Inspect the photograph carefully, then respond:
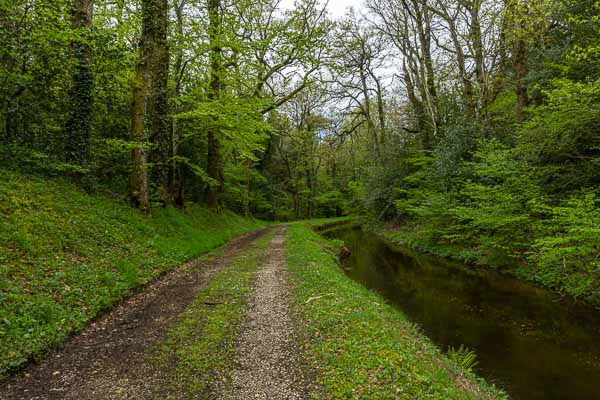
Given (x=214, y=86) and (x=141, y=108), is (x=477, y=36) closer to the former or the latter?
(x=214, y=86)

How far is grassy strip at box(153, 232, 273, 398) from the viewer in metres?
4.58

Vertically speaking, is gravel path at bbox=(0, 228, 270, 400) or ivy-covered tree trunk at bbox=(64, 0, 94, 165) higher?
ivy-covered tree trunk at bbox=(64, 0, 94, 165)

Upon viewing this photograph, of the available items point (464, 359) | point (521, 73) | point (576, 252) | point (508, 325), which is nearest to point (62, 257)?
point (464, 359)

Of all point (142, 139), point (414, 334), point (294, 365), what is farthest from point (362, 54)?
point (294, 365)

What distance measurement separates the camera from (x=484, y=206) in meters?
13.7

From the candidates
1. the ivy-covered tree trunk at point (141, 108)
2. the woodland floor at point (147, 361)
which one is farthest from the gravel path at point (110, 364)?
the ivy-covered tree trunk at point (141, 108)

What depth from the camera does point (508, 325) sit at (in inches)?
336

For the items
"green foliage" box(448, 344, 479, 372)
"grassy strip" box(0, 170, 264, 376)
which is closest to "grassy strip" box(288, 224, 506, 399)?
"green foliage" box(448, 344, 479, 372)

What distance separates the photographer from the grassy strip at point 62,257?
5164 mm

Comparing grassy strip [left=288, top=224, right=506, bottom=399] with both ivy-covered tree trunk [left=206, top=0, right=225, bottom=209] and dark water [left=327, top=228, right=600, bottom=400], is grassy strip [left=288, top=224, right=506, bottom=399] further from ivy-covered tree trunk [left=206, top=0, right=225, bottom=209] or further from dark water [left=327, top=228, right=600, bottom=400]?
ivy-covered tree trunk [left=206, top=0, right=225, bottom=209]

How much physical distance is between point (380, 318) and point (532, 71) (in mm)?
13894

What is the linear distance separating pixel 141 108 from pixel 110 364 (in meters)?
10.3

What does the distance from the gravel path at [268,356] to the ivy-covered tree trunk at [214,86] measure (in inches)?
414

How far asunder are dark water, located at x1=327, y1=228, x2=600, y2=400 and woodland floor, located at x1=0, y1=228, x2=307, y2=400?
4038 millimetres
